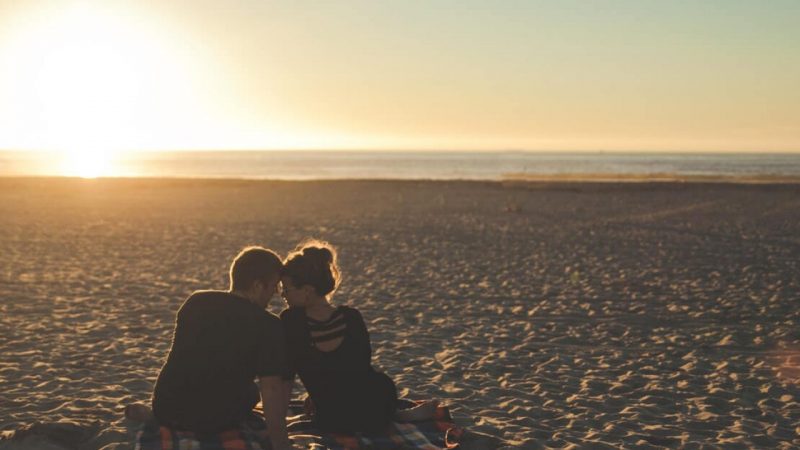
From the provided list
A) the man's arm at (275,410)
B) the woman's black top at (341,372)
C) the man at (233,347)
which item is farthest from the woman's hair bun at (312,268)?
the man's arm at (275,410)

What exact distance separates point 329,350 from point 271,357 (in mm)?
638

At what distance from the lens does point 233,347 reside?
5.14 metres

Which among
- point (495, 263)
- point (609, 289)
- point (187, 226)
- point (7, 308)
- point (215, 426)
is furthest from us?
point (187, 226)

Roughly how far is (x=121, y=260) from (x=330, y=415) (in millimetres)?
12346

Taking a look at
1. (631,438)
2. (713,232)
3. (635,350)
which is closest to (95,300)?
(635,350)

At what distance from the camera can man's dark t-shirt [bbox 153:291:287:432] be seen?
511 centimetres

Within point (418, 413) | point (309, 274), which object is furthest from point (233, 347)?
point (418, 413)

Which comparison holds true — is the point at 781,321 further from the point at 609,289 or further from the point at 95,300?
the point at 95,300

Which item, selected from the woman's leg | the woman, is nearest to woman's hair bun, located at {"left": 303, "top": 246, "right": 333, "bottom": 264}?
the woman

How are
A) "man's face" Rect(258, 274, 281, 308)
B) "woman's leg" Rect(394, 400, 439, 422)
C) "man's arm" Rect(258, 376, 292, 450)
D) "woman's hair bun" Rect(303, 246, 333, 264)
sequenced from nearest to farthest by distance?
1. "man's arm" Rect(258, 376, 292, 450)
2. "man's face" Rect(258, 274, 281, 308)
3. "woman's hair bun" Rect(303, 246, 333, 264)
4. "woman's leg" Rect(394, 400, 439, 422)

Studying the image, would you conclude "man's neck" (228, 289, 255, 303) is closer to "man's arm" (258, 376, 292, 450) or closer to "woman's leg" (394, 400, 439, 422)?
"man's arm" (258, 376, 292, 450)

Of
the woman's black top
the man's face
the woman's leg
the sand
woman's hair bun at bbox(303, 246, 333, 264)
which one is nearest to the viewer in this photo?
the man's face

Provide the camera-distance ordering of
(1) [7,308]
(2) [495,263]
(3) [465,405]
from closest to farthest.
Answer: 1. (3) [465,405]
2. (1) [7,308]
3. (2) [495,263]

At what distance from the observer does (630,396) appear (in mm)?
7262
